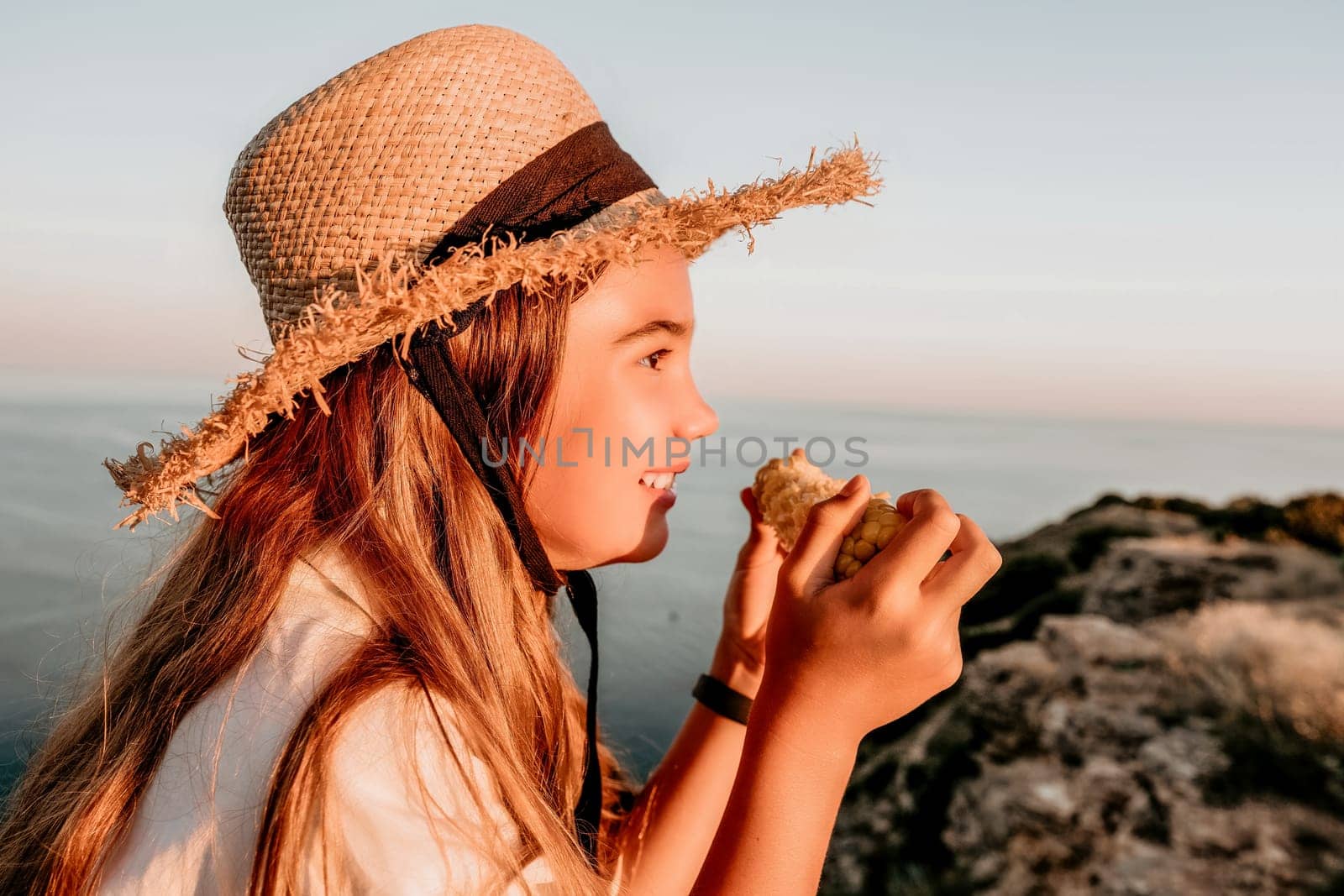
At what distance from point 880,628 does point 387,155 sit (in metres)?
1.36

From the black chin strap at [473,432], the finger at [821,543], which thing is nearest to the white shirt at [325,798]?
the black chin strap at [473,432]

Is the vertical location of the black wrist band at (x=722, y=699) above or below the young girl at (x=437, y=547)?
below

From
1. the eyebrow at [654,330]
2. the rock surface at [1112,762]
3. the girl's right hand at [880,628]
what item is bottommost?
the rock surface at [1112,762]

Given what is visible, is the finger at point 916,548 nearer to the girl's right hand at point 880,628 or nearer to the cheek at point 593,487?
the girl's right hand at point 880,628

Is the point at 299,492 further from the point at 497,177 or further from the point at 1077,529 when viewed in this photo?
the point at 1077,529

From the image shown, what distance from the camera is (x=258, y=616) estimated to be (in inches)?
66.0

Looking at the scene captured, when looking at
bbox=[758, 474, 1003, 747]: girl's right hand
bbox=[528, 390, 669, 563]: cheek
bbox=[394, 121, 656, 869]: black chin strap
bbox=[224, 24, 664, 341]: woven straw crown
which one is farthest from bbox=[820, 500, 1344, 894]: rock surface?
bbox=[224, 24, 664, 341]: woven straw crown

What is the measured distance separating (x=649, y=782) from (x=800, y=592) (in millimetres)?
1128

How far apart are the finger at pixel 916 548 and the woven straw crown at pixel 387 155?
0.90 metres

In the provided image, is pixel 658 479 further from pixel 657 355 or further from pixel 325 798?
pixel 325 798

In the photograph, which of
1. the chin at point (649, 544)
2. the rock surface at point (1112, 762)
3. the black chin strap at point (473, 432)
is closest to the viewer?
the black chin strap at point (473, 432)

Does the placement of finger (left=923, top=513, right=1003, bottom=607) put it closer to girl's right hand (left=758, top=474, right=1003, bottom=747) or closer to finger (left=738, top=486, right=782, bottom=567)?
girl's right hand (left=758, top=474, right=1003, bottom=747)

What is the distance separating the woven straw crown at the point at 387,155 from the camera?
1.78 metres

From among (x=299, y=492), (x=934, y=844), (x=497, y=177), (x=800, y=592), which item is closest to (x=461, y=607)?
(x=299, y=492)
